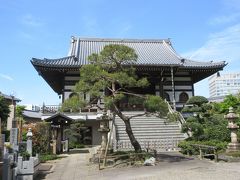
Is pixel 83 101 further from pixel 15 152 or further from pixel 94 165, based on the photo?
pixel 15 152

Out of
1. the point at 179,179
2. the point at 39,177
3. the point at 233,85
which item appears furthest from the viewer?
the point at 233,85

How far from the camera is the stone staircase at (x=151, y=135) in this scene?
19109 millimetres

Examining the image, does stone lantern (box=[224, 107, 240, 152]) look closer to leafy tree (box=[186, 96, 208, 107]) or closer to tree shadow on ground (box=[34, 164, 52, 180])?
leafy tree (box=[186, 96, 208, 107])

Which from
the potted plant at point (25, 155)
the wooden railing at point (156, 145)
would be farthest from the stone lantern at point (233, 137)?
the potted plant at point (25, 155)

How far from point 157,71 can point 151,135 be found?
796cm

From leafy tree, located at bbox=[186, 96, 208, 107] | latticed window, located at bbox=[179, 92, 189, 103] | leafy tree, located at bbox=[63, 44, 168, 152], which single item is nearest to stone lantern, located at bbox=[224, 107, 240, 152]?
leafy tree, located at bbox=[186, 96, 208, 107]

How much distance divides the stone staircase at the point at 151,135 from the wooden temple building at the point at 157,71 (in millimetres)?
4079

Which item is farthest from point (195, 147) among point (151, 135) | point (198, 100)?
point (151, 135)

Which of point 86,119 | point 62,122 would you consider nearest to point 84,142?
point 86,119

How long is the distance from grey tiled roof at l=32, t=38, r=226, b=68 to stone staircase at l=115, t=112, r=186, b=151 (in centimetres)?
568

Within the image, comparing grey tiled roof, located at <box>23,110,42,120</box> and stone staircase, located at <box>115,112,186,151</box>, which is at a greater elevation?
grey tiled roof, located at <box>23,110,42,120</box>

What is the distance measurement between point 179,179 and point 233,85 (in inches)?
4954

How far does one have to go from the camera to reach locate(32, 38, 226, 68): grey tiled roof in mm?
25703

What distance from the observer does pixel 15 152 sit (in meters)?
10.1
